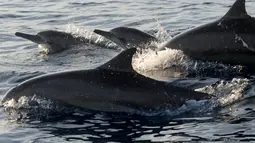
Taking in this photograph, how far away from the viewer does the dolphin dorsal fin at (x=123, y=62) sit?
10383mm

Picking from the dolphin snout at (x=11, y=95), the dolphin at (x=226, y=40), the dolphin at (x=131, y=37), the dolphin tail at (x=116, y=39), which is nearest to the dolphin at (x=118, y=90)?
the dolphin snout at (x=11, y=95)

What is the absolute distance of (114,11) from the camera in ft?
80.5

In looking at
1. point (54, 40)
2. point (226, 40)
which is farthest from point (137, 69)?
point (54, 40)

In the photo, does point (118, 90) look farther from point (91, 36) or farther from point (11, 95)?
point (91, 36)

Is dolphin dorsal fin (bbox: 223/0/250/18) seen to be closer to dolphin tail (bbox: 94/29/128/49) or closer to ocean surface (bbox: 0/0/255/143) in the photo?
ocean surface (bbox: 0/0/255/143)

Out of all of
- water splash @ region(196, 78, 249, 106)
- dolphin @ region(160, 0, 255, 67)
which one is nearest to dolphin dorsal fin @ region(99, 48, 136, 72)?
water splash @ region(196, 78, 249, 106)

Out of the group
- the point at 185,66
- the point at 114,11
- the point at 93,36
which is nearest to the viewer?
the point at 185,66

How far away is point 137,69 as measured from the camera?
14250mm

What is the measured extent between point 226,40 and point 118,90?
4.01m

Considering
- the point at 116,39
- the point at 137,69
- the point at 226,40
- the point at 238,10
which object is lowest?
the point at 137,69

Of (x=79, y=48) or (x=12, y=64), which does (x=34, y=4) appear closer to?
(x=79, y=48)

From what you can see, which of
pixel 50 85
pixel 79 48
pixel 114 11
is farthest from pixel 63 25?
pixel 50 85

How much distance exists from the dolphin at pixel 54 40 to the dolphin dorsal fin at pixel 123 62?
22.5 ft

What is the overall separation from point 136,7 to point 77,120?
594 inches
